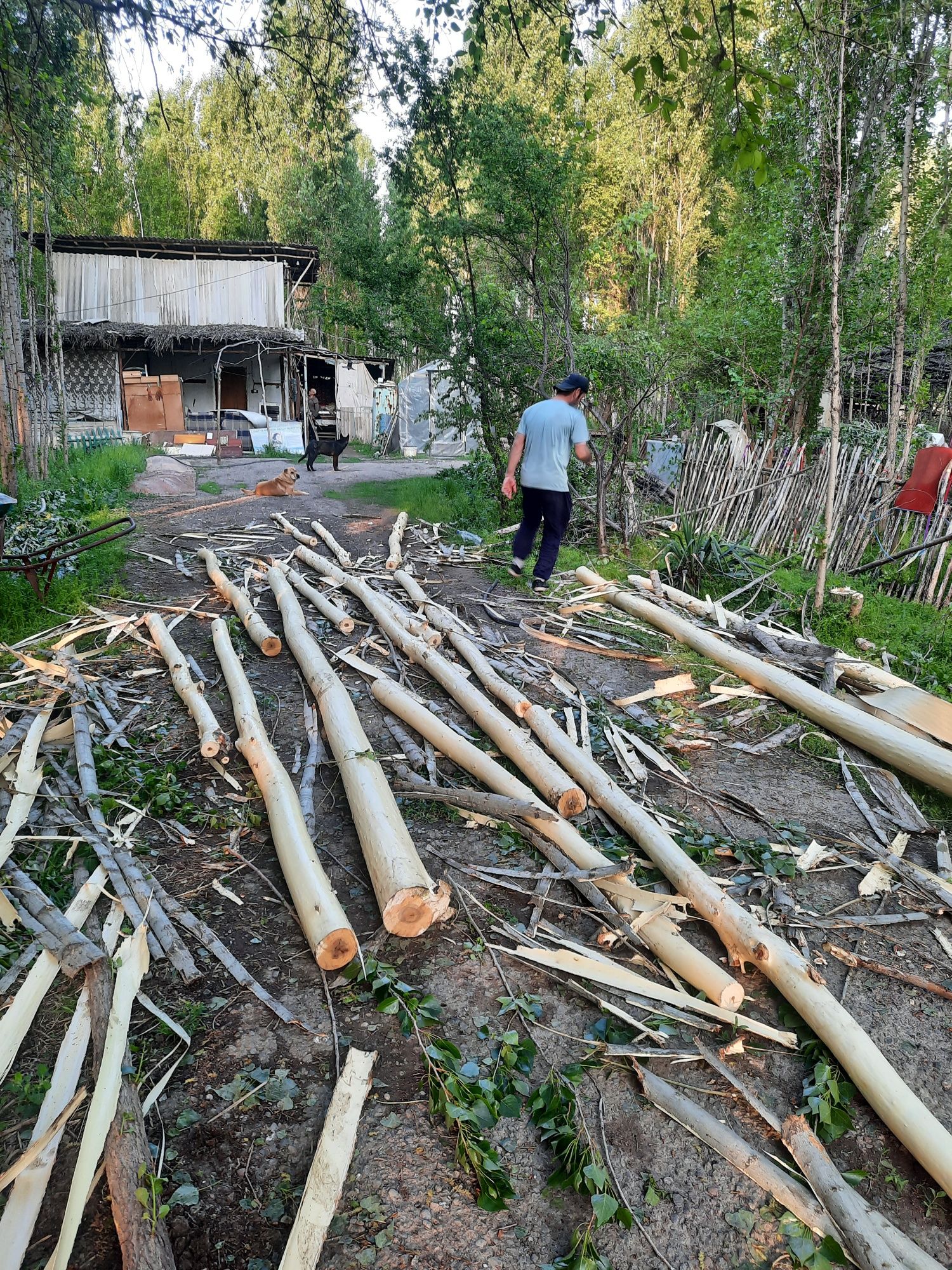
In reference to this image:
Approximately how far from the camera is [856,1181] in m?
2.06

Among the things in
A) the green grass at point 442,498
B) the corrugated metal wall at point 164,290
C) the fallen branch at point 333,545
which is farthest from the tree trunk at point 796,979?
the corrugated metal wall at point 164,290

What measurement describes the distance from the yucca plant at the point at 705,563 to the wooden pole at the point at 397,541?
273 centimetres

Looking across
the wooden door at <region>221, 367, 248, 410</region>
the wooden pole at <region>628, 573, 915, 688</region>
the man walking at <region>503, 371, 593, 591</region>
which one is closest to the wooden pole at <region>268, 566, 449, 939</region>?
the man walking at <region>503, 371, 593, 591</region>

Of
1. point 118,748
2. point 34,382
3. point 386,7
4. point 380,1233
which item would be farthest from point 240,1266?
point 34,382

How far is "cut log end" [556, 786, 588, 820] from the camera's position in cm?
357

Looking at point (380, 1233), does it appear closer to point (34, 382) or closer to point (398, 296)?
point (398, 296)

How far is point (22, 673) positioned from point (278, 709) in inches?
64.9

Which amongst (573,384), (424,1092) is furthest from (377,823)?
(573,384)

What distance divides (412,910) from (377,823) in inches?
19.0

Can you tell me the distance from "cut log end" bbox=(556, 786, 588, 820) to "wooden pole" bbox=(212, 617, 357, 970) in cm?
115

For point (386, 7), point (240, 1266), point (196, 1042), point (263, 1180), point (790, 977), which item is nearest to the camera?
point (240, 1266)

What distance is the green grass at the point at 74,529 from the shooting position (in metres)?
5.84

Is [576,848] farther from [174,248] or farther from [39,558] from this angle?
[174,248]

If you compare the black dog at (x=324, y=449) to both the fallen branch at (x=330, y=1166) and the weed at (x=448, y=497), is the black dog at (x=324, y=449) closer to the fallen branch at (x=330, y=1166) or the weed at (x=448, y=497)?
the weed at (x=448, y=497)
